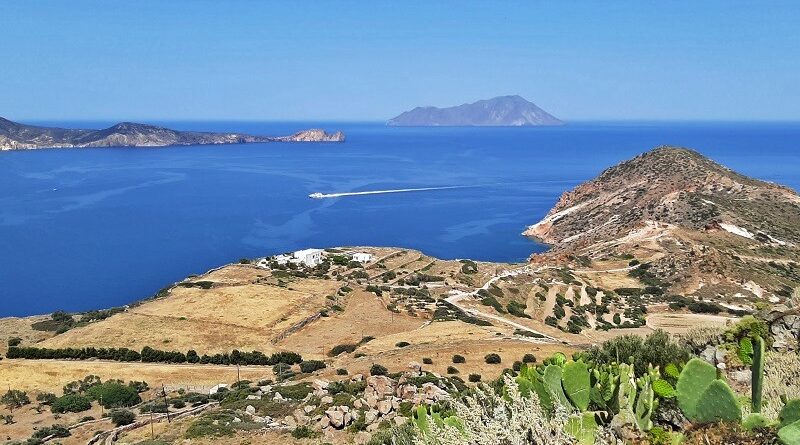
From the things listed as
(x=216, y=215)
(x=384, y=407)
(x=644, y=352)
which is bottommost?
(x=216, y=215)

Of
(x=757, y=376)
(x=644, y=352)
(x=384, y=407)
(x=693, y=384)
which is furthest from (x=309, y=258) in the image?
(x=693, y=384)

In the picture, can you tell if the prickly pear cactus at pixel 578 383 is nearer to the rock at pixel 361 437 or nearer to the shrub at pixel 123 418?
the rock at pixel 361 437

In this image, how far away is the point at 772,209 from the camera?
7388 cm

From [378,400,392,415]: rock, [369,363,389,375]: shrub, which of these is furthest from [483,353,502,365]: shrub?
[378,400,392,415]: rock

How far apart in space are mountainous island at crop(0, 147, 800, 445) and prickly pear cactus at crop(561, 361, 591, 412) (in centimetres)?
2

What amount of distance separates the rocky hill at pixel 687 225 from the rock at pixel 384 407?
38.7 meters

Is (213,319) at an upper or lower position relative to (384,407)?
lower

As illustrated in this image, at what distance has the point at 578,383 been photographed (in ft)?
23.6

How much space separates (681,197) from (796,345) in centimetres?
7191

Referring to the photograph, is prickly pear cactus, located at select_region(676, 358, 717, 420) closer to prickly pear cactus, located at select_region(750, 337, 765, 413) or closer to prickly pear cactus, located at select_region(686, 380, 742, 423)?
prickly pear cactus, located at select_region(686, 380, 742, 423)

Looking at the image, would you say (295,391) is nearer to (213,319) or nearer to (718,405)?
(718,405)

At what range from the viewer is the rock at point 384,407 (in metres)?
16.4

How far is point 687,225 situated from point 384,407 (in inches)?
2388

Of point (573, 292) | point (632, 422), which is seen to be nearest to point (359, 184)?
point (573, 292)
